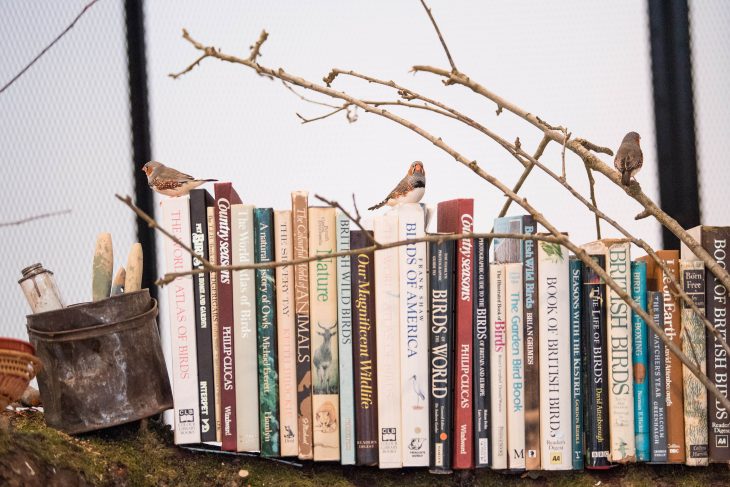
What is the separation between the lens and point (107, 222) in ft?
4.77

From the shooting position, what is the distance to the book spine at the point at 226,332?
46.4 inches

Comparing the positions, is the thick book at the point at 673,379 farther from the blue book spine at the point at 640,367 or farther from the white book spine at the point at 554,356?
the white book spine at the point at 554,356

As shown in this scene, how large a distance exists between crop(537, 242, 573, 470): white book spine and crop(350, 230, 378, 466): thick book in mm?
225

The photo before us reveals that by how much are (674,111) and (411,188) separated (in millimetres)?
482

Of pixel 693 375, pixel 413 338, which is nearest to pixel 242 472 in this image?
pixel 413 338

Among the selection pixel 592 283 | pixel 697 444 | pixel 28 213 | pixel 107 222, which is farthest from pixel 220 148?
pixel 697 444

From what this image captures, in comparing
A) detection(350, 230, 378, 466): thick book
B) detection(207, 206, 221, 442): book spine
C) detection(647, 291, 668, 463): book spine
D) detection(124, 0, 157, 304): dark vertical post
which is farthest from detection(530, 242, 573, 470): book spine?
detection(124, 0, 157, 304): dark vertical post

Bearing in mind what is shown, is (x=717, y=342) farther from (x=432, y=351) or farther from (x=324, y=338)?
(x=324, y=338)

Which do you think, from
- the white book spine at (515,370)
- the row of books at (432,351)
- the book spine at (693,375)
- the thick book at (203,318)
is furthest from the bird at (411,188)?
the book spine at (693,375)

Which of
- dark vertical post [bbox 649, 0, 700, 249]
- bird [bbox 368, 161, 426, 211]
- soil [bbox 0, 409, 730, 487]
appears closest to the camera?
soil [bbox 0, 409, 730, 487]

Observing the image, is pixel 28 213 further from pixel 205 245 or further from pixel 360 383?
pixel 360 383

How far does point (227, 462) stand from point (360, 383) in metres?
0.21

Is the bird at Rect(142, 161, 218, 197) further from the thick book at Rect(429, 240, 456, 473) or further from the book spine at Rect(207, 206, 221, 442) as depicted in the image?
the thick book at Rect(429, 240, 456, 473)

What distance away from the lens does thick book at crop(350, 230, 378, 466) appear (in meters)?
1.17
